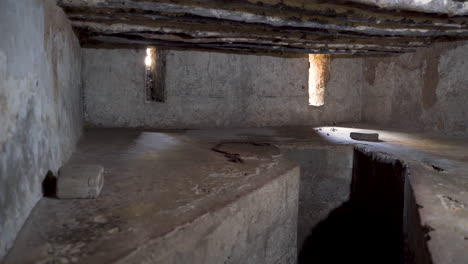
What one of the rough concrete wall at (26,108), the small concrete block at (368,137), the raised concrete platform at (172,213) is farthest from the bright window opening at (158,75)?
the small concrete block at (368,137)

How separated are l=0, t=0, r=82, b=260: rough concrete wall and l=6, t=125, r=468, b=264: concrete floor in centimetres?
16

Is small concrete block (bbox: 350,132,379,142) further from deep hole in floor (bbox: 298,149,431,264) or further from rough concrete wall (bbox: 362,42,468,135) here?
rough concrete wall (bbox: 362,42,468,135)

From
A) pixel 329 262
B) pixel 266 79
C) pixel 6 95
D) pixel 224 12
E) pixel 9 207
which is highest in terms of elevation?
pixel 224 12

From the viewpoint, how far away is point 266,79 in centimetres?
724

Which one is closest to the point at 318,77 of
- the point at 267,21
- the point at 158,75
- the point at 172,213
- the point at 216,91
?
the point at 216,91

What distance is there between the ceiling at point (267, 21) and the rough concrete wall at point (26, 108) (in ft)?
2.83

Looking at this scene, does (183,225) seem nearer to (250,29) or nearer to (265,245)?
(265,245)

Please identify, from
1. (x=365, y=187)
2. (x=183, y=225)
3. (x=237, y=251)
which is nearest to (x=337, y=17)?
(x=365, y=187)

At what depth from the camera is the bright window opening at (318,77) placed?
7867 mm

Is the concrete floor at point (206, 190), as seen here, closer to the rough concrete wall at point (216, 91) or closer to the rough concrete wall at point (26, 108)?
the rough concrete wall at point (26, 108)

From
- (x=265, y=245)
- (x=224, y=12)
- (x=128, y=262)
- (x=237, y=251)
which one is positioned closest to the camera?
(x=128, y=262)

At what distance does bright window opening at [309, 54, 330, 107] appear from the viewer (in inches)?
310

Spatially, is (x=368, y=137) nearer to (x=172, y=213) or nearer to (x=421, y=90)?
(x=421, y=90)

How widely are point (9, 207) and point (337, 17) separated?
11.8 feet
